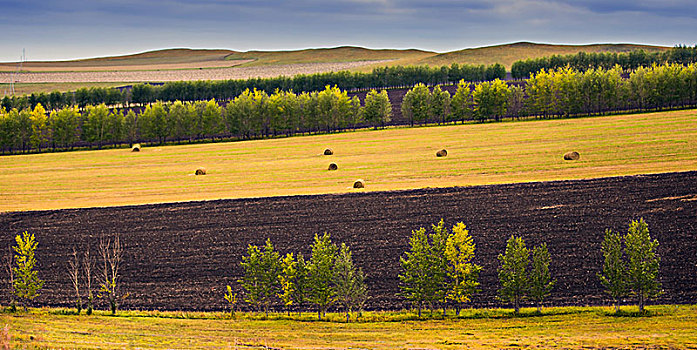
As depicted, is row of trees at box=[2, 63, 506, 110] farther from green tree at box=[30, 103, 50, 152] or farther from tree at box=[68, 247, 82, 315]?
tree at box=[68, 247, 82, 315]

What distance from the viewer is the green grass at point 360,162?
68438 millimetres

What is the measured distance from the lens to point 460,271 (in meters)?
44.2

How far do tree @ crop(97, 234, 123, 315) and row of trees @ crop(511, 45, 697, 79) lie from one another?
133849mm

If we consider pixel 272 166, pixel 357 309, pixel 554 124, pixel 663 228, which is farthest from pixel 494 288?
pixel 554 124

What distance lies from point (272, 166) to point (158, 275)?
3640 cm

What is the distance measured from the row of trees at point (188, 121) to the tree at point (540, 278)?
263 ft

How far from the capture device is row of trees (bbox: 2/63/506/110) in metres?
165

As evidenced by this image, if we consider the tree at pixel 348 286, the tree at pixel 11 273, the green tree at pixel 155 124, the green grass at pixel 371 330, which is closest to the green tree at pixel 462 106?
the green tree at pixel 155 124

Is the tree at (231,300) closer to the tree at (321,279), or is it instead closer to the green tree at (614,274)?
the tree at (321,279)

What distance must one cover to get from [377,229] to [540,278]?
15.9 metres

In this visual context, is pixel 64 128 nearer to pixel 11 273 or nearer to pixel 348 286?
pixel 11 273

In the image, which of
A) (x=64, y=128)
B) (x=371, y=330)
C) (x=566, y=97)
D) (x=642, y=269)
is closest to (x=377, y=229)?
(x=371, y=330)

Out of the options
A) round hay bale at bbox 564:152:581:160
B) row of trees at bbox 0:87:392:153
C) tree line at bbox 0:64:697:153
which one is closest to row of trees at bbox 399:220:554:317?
round hay bale at bbox 564:152:581:160

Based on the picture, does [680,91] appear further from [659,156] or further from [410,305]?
[410,305]
